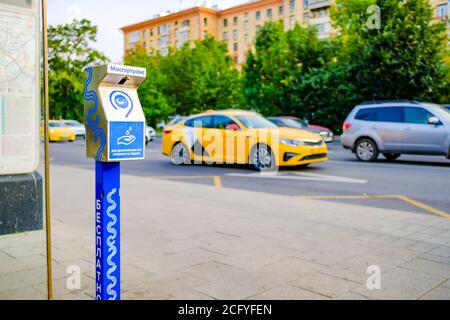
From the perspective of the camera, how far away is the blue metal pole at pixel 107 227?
89.4 inches

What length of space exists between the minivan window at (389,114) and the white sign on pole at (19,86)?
37.7ft

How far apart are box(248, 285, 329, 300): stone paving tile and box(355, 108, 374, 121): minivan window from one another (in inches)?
456

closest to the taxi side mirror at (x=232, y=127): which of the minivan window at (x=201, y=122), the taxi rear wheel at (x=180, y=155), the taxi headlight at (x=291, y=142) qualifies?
the minivan window at (x=201, y=122)

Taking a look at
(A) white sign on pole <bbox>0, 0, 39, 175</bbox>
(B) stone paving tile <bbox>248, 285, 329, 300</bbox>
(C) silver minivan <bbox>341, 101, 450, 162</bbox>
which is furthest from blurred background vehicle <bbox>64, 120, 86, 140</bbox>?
(B) stone paving tile <bbox>248, 285, 329, 300</bbox>

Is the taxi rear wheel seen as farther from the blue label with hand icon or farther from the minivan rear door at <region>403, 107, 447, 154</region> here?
the blue label with hand icon

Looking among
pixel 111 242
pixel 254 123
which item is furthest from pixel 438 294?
pixel 254 123

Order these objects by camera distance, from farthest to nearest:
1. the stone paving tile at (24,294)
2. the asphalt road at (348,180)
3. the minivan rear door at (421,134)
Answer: the minivan rear door at (421,134), the asphalt road at (348,180), the stone paving tile at (24,294)

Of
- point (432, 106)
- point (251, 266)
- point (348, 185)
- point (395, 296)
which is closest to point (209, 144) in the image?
point (348, 185)

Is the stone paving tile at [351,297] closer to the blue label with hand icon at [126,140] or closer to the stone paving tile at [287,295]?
the stone paving tile at [287,295]

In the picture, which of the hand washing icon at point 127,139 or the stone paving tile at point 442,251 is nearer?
the hand washing icon at point 127,139

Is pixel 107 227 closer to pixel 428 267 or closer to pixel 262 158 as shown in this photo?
pixel 428 267

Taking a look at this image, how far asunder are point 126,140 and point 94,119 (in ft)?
0.63

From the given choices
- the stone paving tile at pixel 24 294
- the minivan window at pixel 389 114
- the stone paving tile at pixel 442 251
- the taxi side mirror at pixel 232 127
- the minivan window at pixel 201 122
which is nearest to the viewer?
the stone paving tile at pixel 24 294

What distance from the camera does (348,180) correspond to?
9.91 meters
